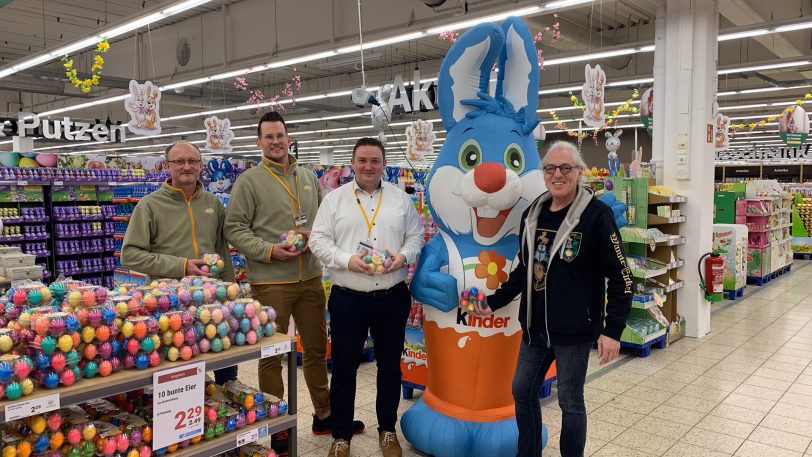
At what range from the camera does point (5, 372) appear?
1770 millimetres

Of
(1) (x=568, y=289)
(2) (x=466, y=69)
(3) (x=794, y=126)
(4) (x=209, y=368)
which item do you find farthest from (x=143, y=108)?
(3) (x=794, y=126)

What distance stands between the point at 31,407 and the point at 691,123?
633cm

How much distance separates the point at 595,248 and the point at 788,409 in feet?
9.45

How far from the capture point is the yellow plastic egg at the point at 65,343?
1938mm

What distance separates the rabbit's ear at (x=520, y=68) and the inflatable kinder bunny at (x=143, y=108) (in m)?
7.43

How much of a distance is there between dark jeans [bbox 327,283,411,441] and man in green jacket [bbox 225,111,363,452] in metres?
0.29

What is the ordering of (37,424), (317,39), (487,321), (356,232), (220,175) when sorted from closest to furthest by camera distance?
(37,424), (356,232), (487,321), (220,175), (317,39)

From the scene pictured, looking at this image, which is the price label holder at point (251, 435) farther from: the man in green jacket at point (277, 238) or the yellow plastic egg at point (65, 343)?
the yellow plastic egg at point (65, 343)

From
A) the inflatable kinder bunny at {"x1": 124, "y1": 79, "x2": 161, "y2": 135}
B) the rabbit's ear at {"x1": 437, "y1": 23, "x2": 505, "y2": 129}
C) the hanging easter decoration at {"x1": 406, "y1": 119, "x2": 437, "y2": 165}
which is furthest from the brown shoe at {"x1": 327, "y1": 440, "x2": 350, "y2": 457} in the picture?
the hanging easter decoration at {"x1": 406, "y1": 119, "x2": 437, "y2": 165}

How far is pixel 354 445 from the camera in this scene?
358 centimetres

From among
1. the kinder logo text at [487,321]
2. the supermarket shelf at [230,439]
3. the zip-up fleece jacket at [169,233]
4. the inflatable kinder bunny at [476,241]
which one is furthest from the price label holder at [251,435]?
the kinder logo text at [487,321]

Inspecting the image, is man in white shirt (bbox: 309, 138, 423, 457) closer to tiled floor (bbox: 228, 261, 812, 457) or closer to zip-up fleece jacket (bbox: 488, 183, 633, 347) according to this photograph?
tiled floor (bbox: 228, 261, 812, 457)

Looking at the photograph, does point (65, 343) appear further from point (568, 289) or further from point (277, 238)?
point (568, 289)

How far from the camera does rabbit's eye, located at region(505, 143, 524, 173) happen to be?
3.24m
